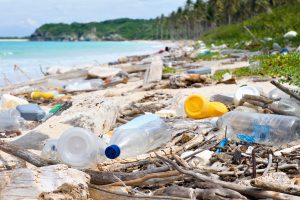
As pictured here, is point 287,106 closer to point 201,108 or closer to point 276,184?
point 201,108

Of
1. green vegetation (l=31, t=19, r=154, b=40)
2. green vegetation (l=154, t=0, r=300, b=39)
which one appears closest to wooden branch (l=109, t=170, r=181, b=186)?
green vegetation (l=154, t=0, r=300, b=39)

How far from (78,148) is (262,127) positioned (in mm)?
1485

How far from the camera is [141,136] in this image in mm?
4098

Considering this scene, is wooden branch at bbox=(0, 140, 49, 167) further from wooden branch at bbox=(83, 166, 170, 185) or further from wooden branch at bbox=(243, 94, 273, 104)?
wooden branch at bbox=(243, 94, 273, 104)

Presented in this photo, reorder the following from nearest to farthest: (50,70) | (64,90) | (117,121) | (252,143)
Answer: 1. (252,143)
2. (117,121)
3. (64,90)
4. (50,70)

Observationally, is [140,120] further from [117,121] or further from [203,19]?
[203,19]

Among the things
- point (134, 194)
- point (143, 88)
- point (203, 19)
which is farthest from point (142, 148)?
point (203, 19)

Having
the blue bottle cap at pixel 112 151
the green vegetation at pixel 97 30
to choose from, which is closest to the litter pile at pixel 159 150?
the blue bottle cap at pixel 112 151

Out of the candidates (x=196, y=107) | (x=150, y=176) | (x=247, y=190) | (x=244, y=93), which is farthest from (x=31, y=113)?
(x=247, y=190)

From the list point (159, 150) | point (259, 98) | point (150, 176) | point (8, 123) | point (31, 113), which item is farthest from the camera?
point (31, 113)

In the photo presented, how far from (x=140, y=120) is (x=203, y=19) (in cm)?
8488

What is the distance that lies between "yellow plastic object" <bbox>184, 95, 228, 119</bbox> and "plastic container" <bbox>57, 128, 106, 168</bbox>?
161cm

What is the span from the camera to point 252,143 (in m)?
3.88

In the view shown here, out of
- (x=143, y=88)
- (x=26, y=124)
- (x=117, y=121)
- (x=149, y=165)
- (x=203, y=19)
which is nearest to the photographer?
(x=149, y=165)
